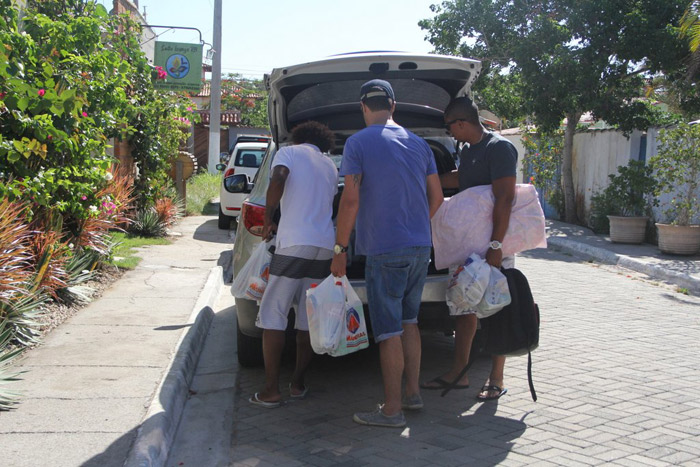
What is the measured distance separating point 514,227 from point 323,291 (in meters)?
1.39

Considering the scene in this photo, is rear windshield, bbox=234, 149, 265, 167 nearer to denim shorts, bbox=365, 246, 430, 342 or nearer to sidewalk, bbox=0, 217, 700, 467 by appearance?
sidewalk, bbox=0, 217, 700, 467

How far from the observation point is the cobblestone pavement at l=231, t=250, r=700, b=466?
4.24 meters

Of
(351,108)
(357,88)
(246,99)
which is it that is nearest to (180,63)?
(351,108)

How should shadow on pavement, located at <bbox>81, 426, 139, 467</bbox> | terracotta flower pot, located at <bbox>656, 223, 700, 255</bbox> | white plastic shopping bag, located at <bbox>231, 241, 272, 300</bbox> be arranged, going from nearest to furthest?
shadow on pavement, located at <bbox>81, 426, 139, 467</bbox>, white plastic shopping bag, located at <bbox>231, 241, 272, 300</bbox>, terracotta flower pot, located at <bbox>656, 223, 700, 255</bbox>

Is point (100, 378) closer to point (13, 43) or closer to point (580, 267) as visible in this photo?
point (13, 43)

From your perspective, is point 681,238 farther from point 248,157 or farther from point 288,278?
point 288,278

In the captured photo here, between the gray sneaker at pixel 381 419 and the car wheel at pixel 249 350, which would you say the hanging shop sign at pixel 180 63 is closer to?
the car wheel at pixel 249 350

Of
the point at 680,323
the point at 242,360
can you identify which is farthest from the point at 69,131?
the point at 680,323

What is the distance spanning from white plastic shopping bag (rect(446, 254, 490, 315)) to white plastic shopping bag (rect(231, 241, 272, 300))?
3.95 feet

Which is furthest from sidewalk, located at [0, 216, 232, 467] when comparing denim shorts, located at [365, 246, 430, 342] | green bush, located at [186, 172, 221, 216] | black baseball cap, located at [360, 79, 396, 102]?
green bush, located at [186, 172, 221, 216]

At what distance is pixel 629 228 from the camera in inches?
559

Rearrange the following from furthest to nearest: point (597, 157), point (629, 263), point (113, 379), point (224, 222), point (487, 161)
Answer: point (597, 157)
point (224, 222)
point (629, 263)
point (113, 379)
point (487, 161)

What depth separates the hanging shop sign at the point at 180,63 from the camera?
2277cm

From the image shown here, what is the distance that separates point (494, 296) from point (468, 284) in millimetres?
177
